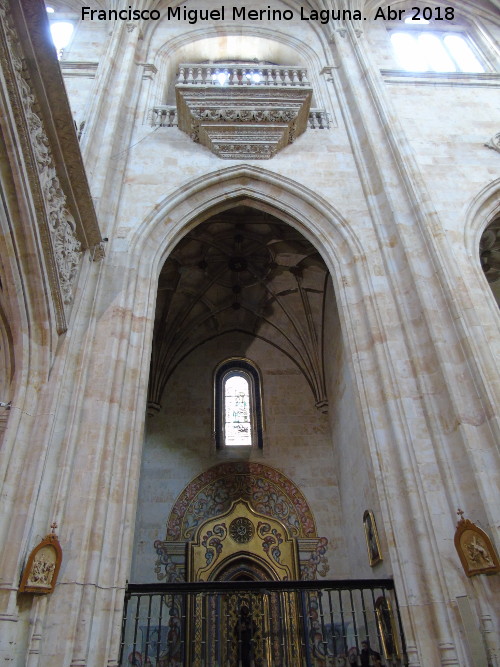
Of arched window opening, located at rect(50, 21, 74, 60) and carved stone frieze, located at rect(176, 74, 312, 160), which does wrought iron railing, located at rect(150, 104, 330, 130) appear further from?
arched window opening, located at rect(50, 21, 74, 60)

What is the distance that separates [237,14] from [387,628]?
11.8 meters

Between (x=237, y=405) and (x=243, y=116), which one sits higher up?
(x=243, y=116)

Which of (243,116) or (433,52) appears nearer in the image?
(243,116)

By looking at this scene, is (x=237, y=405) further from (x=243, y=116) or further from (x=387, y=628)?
(x=387, y=628)

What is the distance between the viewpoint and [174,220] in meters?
6.91

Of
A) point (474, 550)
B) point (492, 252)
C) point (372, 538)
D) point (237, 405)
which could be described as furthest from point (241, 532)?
point (492, 252)

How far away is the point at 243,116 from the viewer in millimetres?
7812

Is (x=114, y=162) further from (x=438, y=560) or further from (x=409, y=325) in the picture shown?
(x=438, y=560)

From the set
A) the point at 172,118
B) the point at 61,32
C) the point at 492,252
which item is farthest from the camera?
the point at 61,32

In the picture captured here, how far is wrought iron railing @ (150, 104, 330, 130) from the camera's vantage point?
8125mm

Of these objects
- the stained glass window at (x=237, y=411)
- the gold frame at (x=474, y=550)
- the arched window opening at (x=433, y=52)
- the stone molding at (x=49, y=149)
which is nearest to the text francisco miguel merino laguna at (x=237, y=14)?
the arched window opening at (x=433, y=52)

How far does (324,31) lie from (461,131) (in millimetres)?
4350

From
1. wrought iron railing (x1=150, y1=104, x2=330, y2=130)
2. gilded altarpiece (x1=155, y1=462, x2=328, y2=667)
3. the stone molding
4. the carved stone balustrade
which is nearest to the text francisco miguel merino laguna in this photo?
wrought iron railing (x1=150, y1=104, x2=330, y2=130)

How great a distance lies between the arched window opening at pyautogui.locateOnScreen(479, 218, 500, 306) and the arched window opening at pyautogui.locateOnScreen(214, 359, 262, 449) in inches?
208
